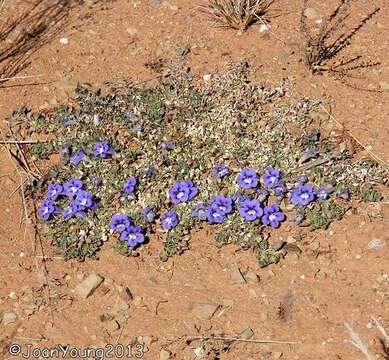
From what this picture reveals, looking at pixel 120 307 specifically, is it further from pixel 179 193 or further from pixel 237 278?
pixel 179 193

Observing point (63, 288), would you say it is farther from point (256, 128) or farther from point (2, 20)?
point (2, 20)

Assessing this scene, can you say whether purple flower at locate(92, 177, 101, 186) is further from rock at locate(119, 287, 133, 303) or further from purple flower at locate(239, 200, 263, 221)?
purple flower at locate(239, 200, 263, 221)

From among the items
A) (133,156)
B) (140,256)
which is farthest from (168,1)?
(140,256)

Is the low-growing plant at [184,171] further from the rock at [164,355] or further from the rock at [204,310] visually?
the rock at [164,355]

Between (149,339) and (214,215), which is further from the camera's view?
(214,215)

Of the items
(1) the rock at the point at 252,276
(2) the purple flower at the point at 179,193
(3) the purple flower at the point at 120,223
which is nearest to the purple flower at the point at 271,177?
(2) the purple flower at the point at 179,193

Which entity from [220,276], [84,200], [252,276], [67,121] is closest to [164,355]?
[220,276]

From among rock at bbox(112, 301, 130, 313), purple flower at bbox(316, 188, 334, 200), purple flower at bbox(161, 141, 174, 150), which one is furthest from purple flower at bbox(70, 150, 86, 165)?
purple flower at bbox(316, 188, 334, 200)
